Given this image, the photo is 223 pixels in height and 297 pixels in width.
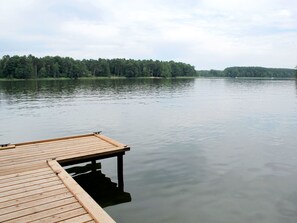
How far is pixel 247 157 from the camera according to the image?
507 inches

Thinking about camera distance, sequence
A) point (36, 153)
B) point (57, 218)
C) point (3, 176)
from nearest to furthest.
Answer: point (57, 218), point (3, 176), point (36, 153)

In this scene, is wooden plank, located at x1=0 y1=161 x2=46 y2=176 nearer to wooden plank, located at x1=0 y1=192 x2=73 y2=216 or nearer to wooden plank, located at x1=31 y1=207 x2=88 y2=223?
wooden plank, located at x1=0 y1=192 x2=73 y2=216

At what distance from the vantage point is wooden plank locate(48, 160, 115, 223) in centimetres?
513

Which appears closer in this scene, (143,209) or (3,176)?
(3,176)

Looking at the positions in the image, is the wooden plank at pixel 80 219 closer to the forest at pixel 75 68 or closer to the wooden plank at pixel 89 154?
the wooden plank at pixel 89 154

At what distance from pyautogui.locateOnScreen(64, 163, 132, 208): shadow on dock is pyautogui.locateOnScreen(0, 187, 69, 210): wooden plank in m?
2.40

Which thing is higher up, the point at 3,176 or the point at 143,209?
the point at 3,176

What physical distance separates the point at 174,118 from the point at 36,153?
619 inches

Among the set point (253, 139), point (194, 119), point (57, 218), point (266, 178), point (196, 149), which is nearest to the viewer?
point (57, 218)

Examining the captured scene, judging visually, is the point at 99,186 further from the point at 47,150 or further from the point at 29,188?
the point at 29,188

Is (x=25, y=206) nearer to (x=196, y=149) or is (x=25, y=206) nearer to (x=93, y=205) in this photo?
(x=93, y=205)

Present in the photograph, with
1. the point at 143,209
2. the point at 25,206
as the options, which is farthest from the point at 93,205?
the point at 143,209

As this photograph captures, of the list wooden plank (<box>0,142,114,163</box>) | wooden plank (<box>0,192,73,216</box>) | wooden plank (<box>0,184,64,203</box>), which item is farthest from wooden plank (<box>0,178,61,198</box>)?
wooden plank (<box>0,142,114,163</box>)

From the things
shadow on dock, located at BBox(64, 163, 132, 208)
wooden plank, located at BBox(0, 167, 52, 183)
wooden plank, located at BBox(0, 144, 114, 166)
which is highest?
wooden plank, located at BBox(0, 144, 114, 166)
